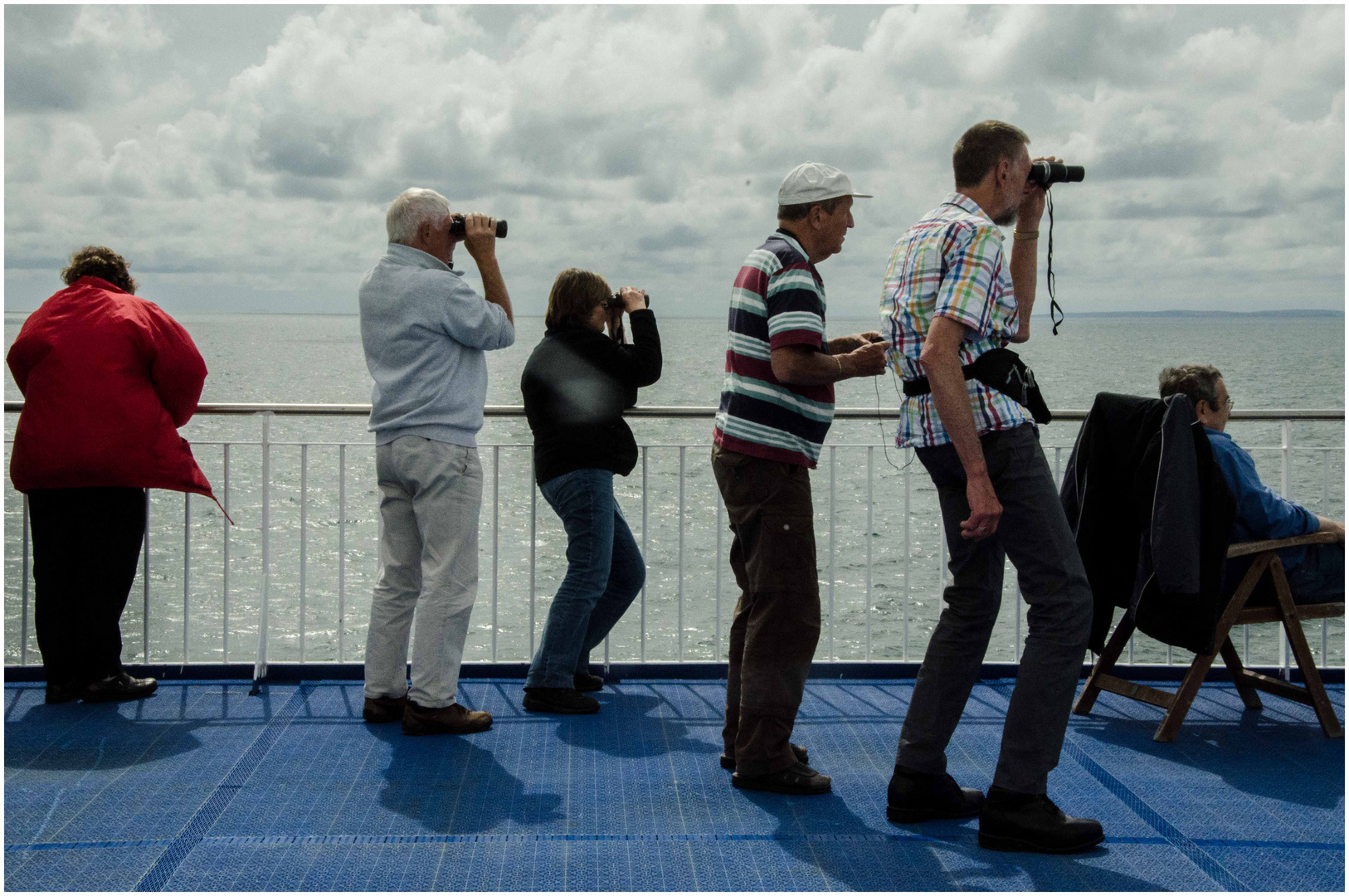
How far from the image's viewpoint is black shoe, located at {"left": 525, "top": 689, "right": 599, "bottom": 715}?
3428 millimetres

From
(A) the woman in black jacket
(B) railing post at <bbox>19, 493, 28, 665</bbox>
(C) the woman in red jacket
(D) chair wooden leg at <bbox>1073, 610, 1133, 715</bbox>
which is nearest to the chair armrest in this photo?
(D) chair wooden leg at <bbox>1073, 610, 1133, 715</bbox>

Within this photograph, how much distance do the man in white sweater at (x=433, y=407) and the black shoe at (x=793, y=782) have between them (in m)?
0.90

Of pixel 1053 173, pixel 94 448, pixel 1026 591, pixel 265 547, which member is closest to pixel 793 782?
pixel 1026 591

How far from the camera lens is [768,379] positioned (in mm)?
2621

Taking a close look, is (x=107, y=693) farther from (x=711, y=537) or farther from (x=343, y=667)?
(x=711, y=537)

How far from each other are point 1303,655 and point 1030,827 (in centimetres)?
147

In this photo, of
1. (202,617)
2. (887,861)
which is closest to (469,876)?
(887,861)

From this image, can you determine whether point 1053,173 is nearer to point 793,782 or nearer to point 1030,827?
point 1030,827

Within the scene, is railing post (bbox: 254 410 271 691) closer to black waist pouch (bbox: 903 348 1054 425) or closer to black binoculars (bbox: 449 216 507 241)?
black binoculars (bbox: 449 216 507 241)

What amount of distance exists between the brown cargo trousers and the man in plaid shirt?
304 millimetres

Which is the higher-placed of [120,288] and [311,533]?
[120,288]

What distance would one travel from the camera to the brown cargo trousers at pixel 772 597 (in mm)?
2637

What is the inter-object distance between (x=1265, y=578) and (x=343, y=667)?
2844mm

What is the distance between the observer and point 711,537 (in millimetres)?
25156
